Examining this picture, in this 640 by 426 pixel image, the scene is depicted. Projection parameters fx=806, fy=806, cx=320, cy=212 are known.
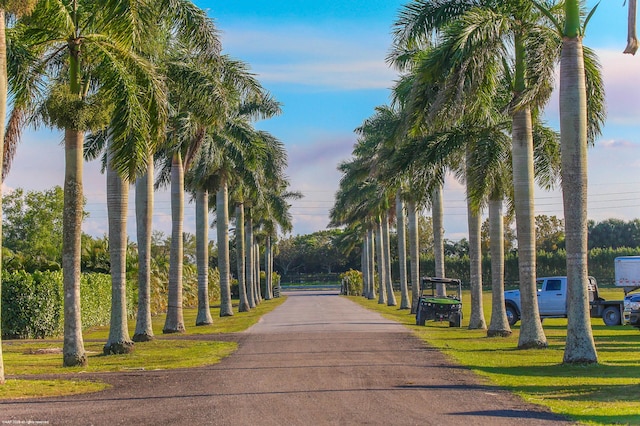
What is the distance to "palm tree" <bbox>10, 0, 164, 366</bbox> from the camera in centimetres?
1645

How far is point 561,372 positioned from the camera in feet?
50.5

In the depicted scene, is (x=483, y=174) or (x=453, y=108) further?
(x=483, y=174)

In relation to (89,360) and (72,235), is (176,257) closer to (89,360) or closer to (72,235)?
(89,360)

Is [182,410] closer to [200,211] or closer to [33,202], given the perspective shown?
[200,211]

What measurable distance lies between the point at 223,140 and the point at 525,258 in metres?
17.9

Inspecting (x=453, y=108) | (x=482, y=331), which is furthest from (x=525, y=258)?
(x=482, y=331)

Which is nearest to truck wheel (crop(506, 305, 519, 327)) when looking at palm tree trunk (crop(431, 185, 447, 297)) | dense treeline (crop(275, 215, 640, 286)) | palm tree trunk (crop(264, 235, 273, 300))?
palm tree trunk (crop(431, 185, 447, 297))

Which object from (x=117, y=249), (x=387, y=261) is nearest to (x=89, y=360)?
(x=117, y=249)

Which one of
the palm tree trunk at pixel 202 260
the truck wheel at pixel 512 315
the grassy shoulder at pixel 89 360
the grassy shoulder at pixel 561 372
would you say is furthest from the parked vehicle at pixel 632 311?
the palm tree trunk at pixel 202 260

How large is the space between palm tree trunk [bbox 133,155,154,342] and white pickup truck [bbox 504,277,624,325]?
1467 cm

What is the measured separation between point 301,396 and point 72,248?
7332mm

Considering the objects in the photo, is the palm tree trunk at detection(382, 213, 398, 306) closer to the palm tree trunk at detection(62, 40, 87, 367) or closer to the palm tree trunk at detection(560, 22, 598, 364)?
the palm tree trunk at detection(560, 22, 598, 364)

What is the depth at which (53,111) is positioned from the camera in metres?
16.8

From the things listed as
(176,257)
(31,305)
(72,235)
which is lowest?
(31,305)
